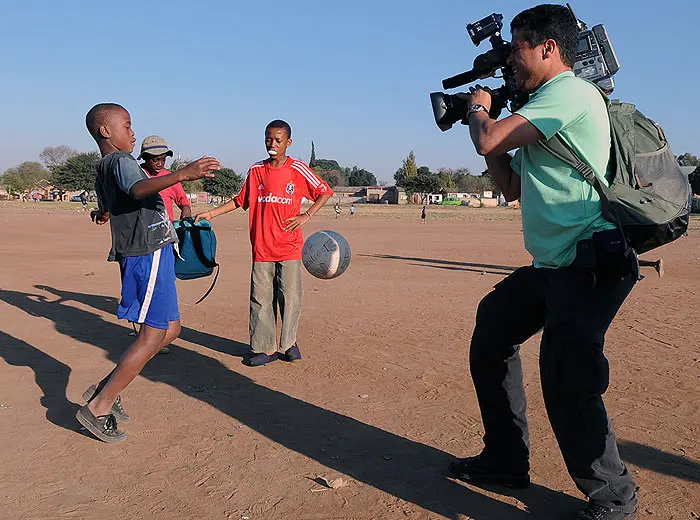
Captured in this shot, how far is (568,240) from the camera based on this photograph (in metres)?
3.31

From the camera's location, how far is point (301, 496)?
3799mm

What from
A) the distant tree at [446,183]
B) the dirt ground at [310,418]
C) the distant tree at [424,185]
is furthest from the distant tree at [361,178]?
the dirt ground at [310,418]

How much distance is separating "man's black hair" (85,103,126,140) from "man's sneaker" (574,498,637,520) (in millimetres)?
3857

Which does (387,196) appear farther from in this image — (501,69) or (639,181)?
(639,181)

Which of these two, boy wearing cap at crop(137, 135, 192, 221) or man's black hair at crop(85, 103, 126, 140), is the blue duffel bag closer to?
boy wearing cap at crop(137, 135, 192, 221)

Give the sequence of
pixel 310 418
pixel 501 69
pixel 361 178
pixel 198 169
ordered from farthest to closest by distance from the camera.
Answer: pixel 361 178, pixel 310 418, pixel 198 169, pixel 501 69

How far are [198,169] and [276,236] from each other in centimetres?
264

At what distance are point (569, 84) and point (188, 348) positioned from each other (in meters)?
5.26

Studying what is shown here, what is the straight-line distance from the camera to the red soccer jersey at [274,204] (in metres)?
6.89

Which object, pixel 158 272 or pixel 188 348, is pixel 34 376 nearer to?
pixel 188 348

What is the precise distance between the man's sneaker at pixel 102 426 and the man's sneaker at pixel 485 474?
220cm

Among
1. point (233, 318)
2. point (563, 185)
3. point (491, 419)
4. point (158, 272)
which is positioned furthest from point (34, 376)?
point (563, 185)

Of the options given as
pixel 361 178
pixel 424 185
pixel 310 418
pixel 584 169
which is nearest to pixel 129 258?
pixel 310 418

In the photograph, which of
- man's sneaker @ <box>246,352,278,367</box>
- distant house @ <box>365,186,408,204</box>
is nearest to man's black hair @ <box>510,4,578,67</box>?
man's sneaker @ <box>246,352,278,367</box>
